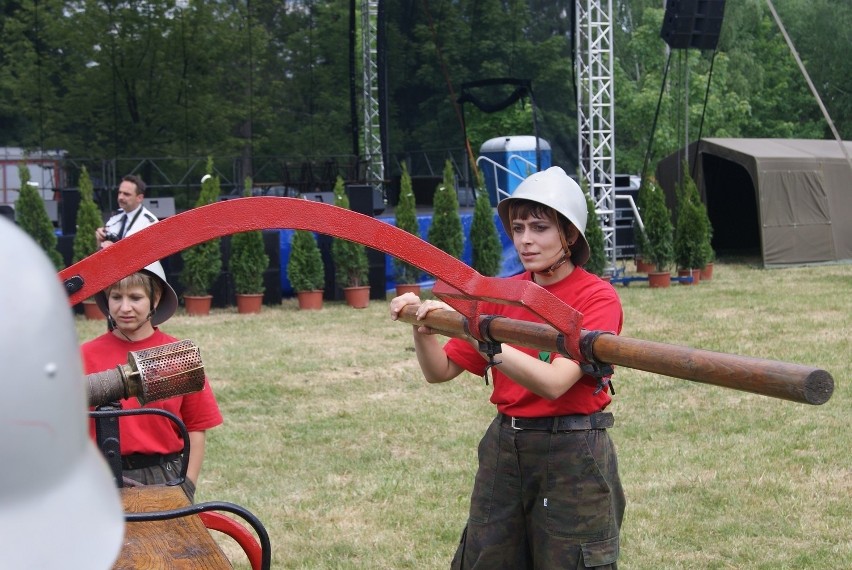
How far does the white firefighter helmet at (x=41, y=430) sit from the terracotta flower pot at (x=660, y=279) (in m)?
14.8

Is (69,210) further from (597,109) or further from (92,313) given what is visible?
(597,109)

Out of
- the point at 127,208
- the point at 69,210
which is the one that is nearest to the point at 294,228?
the point at 127,208

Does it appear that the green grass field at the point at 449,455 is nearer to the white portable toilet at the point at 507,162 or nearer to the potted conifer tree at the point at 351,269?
the potted conifer tree at the point at 351,269

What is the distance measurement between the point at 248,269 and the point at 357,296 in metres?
1.39

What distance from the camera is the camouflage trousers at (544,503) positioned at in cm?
292

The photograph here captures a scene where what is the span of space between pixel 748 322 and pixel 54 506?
11.3 metres

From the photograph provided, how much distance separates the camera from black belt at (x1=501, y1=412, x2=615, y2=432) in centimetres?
297

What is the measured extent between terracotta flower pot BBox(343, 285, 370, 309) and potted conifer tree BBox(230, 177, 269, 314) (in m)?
1.10

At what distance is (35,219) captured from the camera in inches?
530

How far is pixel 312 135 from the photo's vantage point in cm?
2327

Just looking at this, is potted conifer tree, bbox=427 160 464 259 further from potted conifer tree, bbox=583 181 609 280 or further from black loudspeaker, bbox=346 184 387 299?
potted conifer tree, bbox=583 181 609 280

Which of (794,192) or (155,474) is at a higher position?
(155,474)

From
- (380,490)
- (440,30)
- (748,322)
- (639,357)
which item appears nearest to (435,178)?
(440,30)

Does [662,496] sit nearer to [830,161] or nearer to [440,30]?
[830,161]
